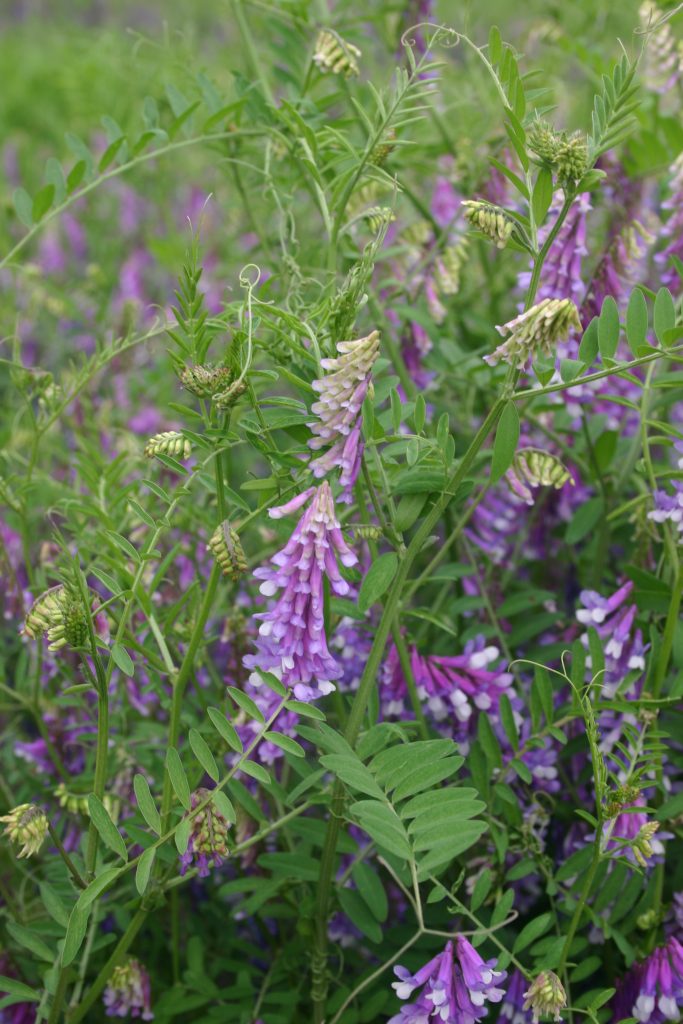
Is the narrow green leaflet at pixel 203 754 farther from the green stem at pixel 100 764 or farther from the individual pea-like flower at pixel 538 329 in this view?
the individual pea-like flower at pixel 538 329

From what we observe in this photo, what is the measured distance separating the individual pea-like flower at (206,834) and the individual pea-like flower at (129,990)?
7.8 inches

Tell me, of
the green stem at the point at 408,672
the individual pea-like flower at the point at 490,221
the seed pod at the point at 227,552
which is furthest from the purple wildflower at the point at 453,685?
the individual pea-like flower at the point at 490,221

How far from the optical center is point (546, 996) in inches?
37.9

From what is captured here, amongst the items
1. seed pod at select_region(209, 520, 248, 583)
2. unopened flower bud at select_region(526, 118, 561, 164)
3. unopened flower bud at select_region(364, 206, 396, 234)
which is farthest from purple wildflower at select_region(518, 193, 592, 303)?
seed pod at select_region(209, 520, 248, 583)

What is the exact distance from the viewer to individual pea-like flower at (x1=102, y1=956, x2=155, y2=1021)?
113 cm

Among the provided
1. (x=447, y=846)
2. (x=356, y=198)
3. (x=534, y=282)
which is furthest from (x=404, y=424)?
A: (x=447, y=846)

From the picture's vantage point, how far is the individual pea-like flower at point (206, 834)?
38.4 inches

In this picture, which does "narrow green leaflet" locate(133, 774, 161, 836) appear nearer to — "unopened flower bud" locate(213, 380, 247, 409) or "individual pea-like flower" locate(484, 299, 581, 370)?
"unopened flower bud" locate(213, 380, 247, 409)

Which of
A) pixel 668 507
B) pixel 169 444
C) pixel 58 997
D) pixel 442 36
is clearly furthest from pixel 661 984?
Result: pixel 442 36

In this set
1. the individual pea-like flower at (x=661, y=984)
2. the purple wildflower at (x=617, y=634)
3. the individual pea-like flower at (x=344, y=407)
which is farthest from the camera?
the purple wildflower at (x=617, y=634)

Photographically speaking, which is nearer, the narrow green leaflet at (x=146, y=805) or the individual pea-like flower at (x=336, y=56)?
the narrow green leaflet at (x=146, y=805)

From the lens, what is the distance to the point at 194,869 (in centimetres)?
104

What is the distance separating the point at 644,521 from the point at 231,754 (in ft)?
1.79

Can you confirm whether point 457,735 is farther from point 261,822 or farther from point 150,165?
point 150,165
